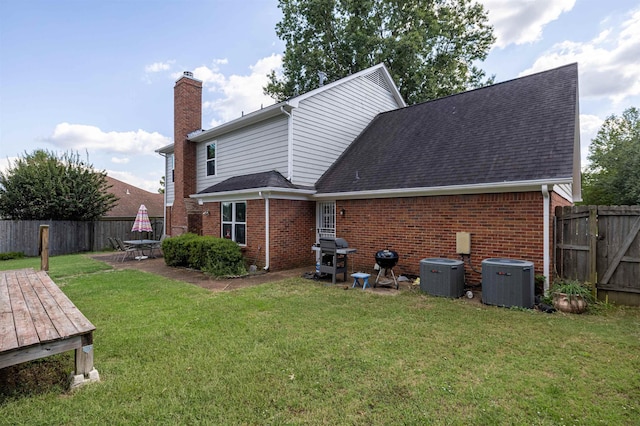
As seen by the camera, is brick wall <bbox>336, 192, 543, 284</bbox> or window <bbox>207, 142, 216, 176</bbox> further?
window <bbox>207, 142, 216, 176</bbox>

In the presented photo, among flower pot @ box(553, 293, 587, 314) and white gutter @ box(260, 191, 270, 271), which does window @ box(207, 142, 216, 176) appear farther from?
flower pot @ box(553, 293, 587, 314)

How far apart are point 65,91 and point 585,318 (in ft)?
56.6

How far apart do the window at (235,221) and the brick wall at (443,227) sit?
3398mm

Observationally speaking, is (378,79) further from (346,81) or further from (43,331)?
(43,331)

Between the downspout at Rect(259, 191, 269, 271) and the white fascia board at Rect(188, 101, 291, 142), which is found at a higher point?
the white fascia board at Rect(188, 101, 291, 142)

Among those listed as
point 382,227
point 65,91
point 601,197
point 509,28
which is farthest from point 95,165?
point 601,197

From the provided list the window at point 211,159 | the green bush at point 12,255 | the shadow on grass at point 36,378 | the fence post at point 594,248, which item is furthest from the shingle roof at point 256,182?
the green bush at point 12,255

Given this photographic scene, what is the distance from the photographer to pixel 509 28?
16016 mm

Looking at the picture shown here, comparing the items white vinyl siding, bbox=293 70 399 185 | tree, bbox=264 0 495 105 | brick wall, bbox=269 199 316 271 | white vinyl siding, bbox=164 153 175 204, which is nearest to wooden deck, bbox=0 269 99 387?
brick wall, bbox=269 199 316 271

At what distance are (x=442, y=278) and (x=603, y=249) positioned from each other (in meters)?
3.11

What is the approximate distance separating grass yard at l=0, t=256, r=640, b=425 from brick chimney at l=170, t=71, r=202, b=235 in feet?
30.0

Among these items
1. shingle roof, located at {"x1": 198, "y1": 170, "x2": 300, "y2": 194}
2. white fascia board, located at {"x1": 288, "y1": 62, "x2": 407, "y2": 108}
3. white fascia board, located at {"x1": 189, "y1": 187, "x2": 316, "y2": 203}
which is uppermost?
white fascia board, located at {"x1": 288, "y1": 62, "x2": 407, "y2": 108}

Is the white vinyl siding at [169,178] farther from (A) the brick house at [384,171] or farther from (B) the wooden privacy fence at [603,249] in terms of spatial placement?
(B) the wooden privacy fence at [603,249]

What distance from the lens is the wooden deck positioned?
2809 mm
